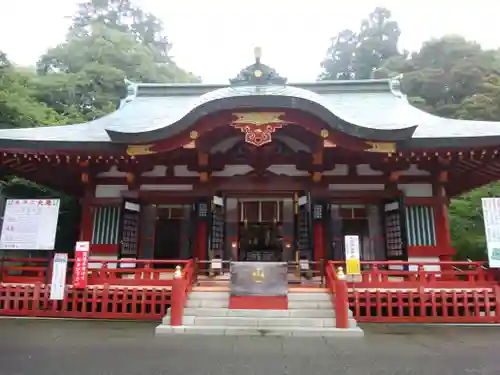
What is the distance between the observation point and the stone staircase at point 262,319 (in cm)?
634

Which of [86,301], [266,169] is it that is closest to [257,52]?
[266,169]

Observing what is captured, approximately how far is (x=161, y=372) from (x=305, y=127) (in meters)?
5.43

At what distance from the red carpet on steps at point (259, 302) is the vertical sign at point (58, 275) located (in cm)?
327

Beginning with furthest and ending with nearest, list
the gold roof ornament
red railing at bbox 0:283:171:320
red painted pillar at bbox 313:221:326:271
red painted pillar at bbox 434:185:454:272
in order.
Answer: the gold roof ornament → red painted pillar at bbox 313:221:326:271 → red painted pillar at bbox 434:185:454:272 → red railing at bbox 0:283:171:320

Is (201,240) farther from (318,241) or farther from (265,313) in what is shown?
(265,313)

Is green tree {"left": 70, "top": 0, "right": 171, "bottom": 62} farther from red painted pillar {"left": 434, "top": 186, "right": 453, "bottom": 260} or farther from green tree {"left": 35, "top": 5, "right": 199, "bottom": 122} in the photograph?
red painted pillar {"left": 434, "top": 186, "right": 453, "bottom": 260}

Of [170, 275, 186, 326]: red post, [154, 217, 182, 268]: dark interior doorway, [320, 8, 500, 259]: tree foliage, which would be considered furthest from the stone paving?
[320, 8, 500, 259]: tree foliage

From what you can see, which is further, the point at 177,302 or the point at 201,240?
the point at 201,240

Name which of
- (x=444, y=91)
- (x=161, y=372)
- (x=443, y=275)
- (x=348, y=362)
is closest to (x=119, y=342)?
(x=161, y=372)

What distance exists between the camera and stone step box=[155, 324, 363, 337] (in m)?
6.30

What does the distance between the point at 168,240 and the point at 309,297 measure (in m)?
6.37

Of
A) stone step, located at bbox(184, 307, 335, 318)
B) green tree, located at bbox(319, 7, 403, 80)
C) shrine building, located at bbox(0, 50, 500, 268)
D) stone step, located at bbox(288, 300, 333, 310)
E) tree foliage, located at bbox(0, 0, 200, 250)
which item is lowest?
stone step, located at bbox(184, 307, 335, 318)

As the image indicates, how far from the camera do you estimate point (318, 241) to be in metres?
9.29

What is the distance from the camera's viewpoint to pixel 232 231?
10.6m
